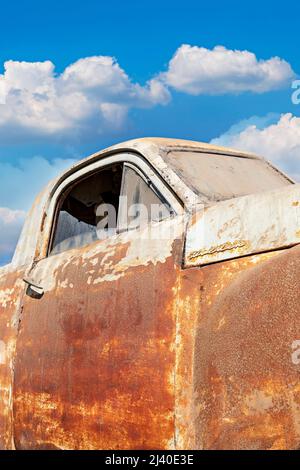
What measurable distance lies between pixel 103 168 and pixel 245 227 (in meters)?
1.35

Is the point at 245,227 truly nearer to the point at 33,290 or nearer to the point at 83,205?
the point at 33,290

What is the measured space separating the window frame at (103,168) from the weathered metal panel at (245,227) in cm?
28

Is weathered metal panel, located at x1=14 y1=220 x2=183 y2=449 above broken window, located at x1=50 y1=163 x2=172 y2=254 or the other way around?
the other way around

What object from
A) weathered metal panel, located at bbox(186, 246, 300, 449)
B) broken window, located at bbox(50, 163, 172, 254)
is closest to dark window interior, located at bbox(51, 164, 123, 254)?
broken window, located at bbox(50, 163, 172, 254)

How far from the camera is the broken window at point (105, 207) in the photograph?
127 inches

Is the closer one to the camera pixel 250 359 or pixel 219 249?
pixel 250 359

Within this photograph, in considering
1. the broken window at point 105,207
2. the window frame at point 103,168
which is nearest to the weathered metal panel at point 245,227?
the window frame at point 103,168

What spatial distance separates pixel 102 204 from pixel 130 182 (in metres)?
0.77

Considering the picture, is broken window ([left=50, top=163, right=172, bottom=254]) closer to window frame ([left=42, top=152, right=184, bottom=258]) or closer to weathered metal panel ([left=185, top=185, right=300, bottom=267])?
window frame ([left=42, top=152, right=184, bottom=258])

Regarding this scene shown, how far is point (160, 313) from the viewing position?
2.63 m

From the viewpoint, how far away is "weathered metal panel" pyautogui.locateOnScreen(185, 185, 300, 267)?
240 cm

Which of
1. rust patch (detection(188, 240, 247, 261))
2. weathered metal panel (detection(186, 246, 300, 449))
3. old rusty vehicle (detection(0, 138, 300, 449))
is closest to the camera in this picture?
weathered metal panel (detection(186, 246, 300, 449))

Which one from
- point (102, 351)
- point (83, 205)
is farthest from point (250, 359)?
point (83, 205)

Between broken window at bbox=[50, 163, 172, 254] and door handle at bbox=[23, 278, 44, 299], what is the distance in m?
0.30
